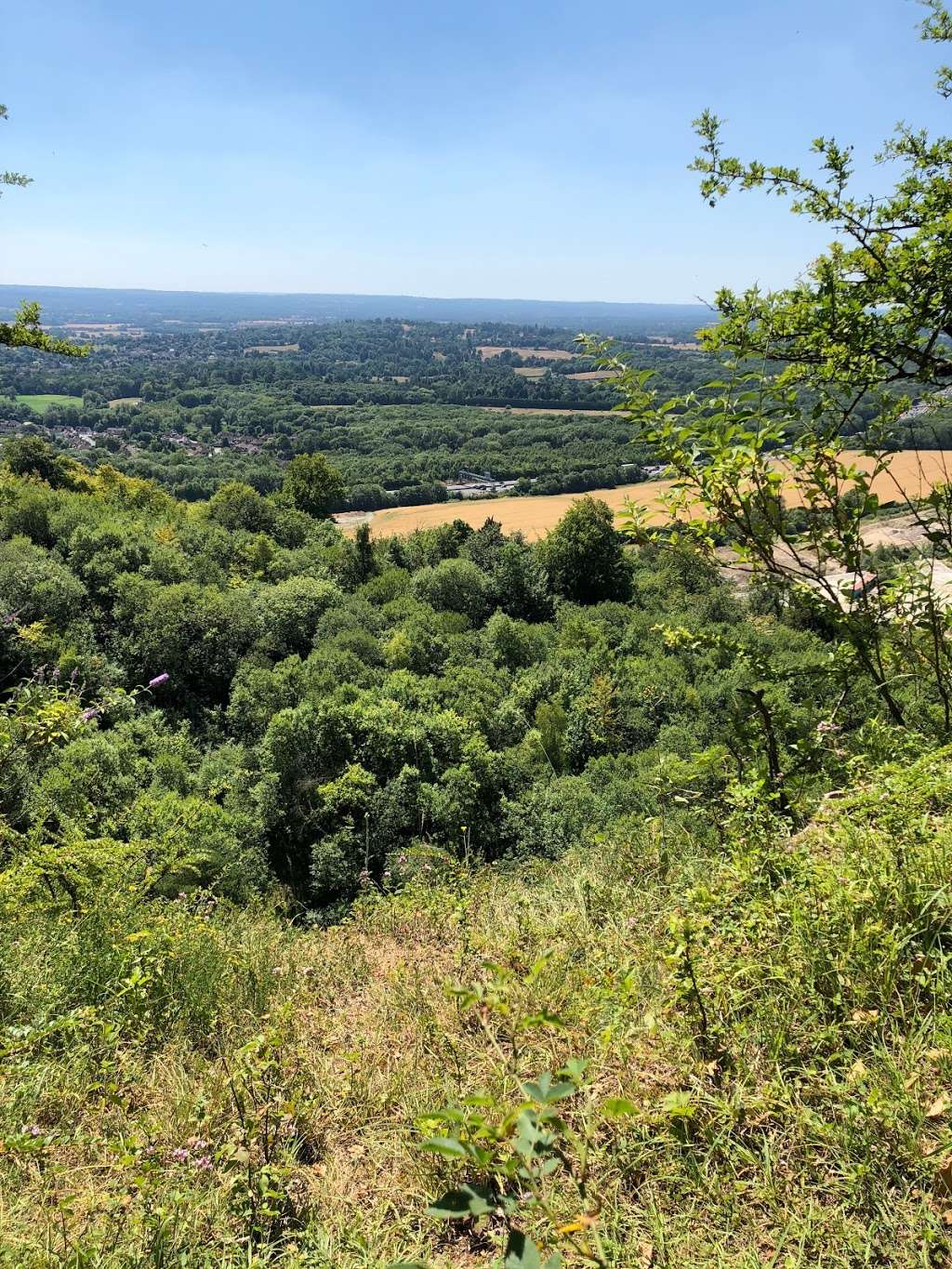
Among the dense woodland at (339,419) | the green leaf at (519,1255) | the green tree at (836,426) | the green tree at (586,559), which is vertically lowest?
the green tree at (586,559)

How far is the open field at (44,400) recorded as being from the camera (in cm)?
11051

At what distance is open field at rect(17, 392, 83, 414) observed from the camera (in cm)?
11051

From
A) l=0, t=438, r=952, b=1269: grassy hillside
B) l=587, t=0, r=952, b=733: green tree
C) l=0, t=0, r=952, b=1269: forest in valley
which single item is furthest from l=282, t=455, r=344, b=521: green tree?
l=587, t=0, r=952, b=733: green tree

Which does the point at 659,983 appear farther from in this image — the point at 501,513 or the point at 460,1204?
the point at 501,513

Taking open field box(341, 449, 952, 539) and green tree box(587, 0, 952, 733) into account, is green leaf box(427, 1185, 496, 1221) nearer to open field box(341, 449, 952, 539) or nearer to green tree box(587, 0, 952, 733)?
green tree box(587, 0, 952, 733)

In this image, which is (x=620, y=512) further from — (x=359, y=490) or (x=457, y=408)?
(x=457, y=408)

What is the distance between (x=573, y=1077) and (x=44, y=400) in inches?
5688

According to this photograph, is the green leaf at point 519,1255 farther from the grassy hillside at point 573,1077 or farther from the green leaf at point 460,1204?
the grassy hillside at point 573,1077

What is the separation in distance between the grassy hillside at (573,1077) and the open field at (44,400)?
125973 millimetres

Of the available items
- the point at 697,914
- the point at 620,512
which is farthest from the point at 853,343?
the point at 697,914

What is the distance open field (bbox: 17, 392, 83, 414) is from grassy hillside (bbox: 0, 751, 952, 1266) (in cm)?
12597

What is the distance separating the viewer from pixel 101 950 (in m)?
3.97

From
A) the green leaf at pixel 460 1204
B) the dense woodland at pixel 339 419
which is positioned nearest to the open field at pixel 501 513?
the dense woodland at pixel 339 419

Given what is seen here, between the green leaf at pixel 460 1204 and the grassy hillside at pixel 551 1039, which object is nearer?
the green leaf at pixel 460 1204
